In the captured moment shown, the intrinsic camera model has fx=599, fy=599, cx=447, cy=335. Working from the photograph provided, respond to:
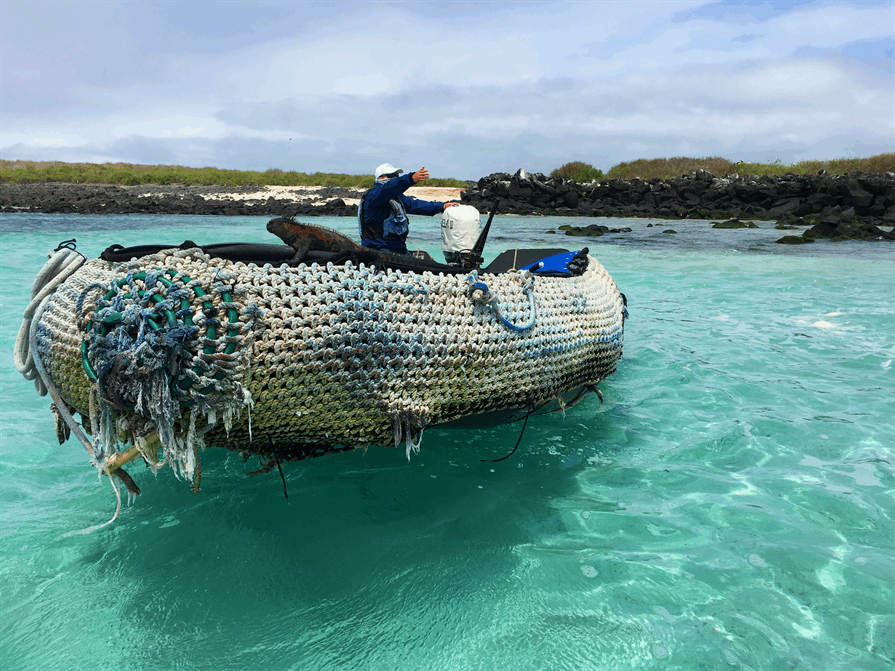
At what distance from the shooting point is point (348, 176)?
150 feet

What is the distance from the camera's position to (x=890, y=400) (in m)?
5.06

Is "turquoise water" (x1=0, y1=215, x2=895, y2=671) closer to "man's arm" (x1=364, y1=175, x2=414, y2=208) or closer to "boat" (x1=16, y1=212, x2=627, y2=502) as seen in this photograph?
"boat" (x1=16, y1=212, x2=627, y2=502)

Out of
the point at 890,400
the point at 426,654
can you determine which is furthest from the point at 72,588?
the point at 890,400

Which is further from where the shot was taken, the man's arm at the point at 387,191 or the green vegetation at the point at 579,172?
the green vegetation at the point at 579,172

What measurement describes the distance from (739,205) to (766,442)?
24.9 meters

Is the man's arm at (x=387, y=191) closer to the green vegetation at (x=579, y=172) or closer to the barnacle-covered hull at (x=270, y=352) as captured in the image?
the barnacle-covered hull at (x=270, y=352)

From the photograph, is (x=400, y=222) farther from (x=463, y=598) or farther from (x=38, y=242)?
(x=38, y=242)

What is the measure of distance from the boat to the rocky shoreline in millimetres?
19187

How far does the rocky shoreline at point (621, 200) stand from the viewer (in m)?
21.7

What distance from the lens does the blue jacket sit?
4.79 meters

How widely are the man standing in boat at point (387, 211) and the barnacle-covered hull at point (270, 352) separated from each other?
1649mm

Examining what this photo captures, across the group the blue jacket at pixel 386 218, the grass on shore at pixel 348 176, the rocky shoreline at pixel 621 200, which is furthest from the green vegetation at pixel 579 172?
the blue jacket at pixel 386 218

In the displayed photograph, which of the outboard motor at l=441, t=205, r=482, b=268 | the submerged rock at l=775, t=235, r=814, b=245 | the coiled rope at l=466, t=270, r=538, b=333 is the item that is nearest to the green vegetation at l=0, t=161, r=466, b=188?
the submerged rock at l=775, t=235, r=814, b=245

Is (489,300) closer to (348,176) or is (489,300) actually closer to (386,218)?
(386,218)
